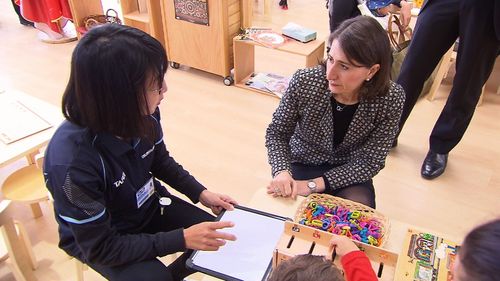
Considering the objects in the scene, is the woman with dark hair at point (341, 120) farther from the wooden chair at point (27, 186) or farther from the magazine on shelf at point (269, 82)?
the magazine on shelf at point (269, 82)

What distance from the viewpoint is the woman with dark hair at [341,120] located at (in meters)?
1.26

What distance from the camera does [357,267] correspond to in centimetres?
90

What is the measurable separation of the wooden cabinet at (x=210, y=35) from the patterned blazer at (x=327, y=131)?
1.72 metres

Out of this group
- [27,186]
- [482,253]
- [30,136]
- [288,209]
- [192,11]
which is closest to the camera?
[482,253]

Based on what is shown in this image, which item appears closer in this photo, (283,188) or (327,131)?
(283,188)

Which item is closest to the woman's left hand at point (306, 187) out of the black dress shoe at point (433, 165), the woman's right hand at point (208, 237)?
the woman's right hand at point (208, 237)

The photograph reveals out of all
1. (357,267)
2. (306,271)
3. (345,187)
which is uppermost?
(306,271)

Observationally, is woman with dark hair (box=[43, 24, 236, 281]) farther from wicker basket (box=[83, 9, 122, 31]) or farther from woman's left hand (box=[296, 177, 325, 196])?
wicker basket (box=[83, 9, 122, 31])

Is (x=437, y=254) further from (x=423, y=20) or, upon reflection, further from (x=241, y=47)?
(x=241, y=47)

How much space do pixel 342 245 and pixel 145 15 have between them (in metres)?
3.07

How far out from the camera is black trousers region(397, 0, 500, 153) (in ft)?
6.21

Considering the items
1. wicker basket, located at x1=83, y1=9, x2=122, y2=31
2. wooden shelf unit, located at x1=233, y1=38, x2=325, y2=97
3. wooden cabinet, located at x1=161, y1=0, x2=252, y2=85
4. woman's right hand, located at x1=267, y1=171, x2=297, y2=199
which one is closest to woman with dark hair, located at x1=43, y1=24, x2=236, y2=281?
woman's right hand, located at x1=267, y1=171, x2=297, y2=199

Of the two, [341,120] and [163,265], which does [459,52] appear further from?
[163,265]

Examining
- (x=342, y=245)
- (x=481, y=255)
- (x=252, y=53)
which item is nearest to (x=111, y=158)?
(x=342, y=245)
